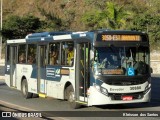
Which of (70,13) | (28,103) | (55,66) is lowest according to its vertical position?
(28,103)

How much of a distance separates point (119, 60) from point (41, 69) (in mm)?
4974

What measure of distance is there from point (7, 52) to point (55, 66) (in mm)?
6439

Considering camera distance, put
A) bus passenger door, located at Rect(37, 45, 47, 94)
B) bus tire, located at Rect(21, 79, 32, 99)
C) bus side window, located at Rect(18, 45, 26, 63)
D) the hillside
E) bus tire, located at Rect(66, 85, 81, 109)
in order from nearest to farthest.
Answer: bus tire, located at Rect(66, 85, 81, 109)
bus passenger door, located at Rect(37, 45, 47, 94)
bus tire, located at Rect(21, 79, 32, 99)
bus side window, located at Rect(18, 45, 26, 63)
the hillside

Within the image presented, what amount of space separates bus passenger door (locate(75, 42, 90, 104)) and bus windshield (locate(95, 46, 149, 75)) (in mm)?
565

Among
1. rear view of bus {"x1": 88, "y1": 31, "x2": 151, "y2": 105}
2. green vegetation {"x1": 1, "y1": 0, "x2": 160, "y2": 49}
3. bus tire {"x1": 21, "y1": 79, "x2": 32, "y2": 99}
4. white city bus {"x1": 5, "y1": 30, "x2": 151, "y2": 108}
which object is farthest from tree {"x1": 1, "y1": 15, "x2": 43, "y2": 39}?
rear view of bus {"x1": 88, "y1": 31, "x2": 151, "y2": 105}

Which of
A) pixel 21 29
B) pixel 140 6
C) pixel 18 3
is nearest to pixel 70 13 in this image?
pixel 21 29

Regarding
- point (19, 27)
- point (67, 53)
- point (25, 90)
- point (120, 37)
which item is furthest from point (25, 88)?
point (19, 27)

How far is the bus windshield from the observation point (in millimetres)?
15891

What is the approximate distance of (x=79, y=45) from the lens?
16969 mm

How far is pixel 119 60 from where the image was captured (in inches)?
630

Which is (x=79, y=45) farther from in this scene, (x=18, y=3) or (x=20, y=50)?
(x=18, y=3)

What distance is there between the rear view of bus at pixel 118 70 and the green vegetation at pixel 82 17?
28.7 meters

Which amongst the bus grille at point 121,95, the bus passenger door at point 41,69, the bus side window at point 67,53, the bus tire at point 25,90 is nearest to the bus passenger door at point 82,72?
the bus side window at point 67,53

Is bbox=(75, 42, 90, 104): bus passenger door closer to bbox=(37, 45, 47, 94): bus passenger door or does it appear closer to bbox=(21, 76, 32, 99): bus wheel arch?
bbox=(37, 45, 47, 94): bus passenger door
